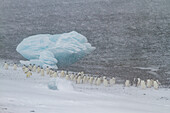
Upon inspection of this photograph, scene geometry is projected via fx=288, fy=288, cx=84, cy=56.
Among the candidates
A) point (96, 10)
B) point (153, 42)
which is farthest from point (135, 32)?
point (96, 10)

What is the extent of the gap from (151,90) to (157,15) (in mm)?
1068

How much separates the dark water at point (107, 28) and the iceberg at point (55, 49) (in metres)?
0.08

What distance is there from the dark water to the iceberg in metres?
0.08

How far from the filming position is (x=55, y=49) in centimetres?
421

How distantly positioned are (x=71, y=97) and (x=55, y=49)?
91 centimetres

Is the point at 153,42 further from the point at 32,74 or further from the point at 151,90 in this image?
the point at 32,74

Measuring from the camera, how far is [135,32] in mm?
4090

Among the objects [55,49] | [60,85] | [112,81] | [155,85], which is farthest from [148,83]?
[55,49]

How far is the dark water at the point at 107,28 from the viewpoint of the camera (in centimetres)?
A: 398

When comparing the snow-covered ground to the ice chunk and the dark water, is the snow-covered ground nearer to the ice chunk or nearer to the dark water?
the ice chunk

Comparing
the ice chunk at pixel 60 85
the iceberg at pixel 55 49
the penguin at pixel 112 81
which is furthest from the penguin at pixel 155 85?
the ice chunk at pixel 60 85

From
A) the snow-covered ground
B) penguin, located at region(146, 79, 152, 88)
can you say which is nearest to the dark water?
penguin, located at region(146, 79, 152, 88)

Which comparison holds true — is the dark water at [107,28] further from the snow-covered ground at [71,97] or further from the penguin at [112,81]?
the snow-covered ground at [71,97]

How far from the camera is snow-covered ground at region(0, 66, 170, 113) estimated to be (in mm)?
3426
